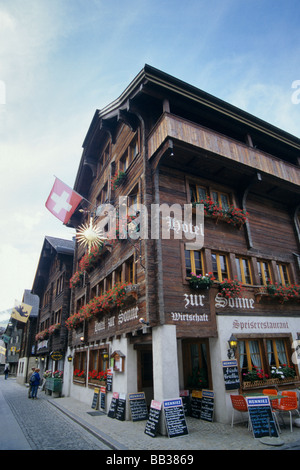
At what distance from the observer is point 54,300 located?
26547mm

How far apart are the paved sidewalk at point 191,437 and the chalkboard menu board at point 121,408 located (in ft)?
0.64

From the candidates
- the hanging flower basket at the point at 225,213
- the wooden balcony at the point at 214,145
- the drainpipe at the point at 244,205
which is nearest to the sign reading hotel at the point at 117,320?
the hanging flower basket at the point at 225,213

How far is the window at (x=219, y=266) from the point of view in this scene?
37.6 feet

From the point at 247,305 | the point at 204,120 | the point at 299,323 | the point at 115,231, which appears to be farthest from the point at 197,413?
the point at 204,120

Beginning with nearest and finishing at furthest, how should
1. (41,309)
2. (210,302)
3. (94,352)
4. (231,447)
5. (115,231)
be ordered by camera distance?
(231,447), (210,302), (115,231), (94,352), (41,309)

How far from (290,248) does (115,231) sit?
28.1ft

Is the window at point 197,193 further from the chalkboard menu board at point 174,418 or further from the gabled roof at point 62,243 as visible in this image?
the gabled roof at point 62,243

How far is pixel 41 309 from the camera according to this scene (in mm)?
33094

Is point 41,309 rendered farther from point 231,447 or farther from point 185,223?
point 231,447

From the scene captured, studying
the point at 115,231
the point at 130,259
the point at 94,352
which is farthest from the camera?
the point at 94,352

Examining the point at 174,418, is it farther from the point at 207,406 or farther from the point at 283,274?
the point at 283,274

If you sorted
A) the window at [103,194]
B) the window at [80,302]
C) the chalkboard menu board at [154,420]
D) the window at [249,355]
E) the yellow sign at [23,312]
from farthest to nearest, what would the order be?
the yellow sign at [23,312] → the window at [80,302] → the window at [103,194] → the window at [249,355] → the chalkboard menu board at [154,420]

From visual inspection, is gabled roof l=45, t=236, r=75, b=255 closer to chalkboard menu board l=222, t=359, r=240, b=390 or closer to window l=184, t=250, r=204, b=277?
window l=184, t=250, r=204, b=277

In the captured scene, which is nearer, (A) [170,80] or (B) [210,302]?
(B) [210,302]
